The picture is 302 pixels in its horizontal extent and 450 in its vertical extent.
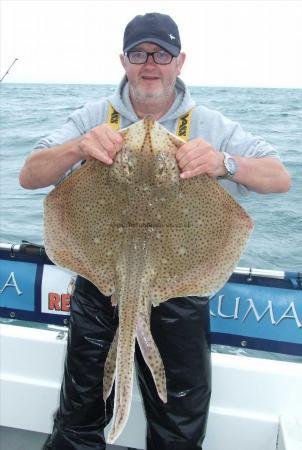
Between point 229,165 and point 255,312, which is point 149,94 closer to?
point 229,165

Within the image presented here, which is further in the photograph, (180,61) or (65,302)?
(65,302)

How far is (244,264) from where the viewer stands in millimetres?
6363

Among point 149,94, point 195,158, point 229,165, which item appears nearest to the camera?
point 195,158

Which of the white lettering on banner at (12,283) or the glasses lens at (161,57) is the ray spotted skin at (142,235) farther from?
the white lettering on banner at (12,283)

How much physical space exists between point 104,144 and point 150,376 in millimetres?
1346

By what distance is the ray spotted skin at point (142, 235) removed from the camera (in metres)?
1.97

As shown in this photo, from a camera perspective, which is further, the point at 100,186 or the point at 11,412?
the point at 11,412

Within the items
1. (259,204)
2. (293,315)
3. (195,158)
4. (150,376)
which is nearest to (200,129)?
(195,158)

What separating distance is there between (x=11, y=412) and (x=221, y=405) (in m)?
1.41

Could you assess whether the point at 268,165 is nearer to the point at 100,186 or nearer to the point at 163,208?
the point at 163,208

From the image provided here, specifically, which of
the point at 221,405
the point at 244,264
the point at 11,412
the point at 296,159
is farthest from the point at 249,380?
the point at 296,159

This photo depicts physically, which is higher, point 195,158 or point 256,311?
point 195,158

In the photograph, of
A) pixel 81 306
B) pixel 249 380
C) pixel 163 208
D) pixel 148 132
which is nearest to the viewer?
pixel 148 132

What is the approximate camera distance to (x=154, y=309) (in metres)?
2.49
